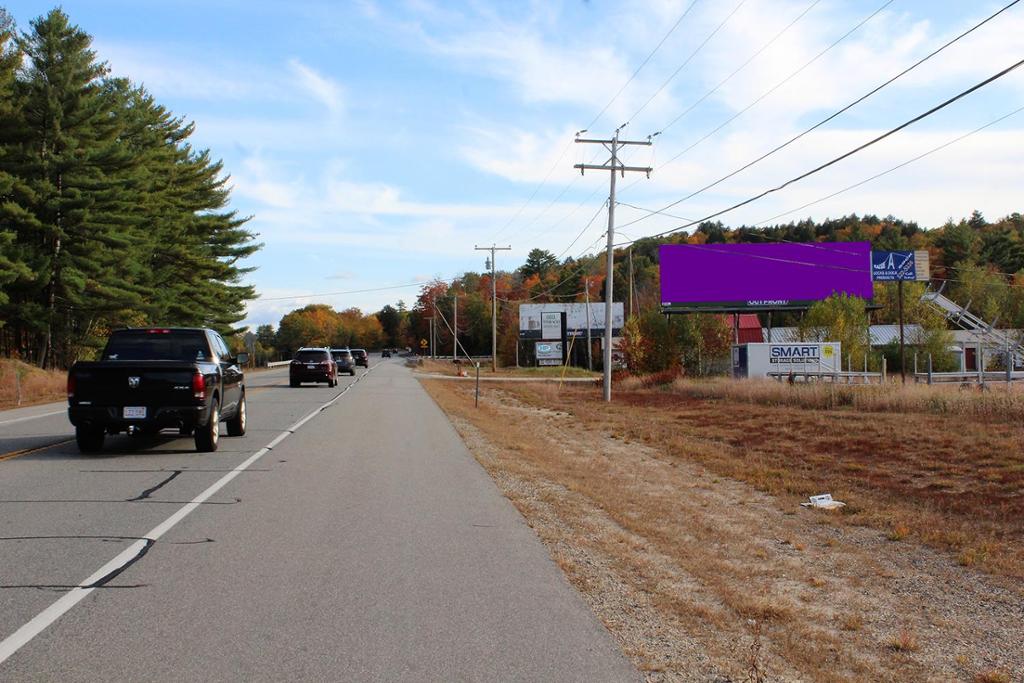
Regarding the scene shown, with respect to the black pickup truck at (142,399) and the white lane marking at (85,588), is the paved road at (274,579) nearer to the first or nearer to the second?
the white lane marking at (85,588)

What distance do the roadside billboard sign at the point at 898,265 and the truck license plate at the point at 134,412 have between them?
45.8 m

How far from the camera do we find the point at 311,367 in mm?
Result: 40969

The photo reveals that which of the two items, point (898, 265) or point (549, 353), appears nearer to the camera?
point (898, 265)

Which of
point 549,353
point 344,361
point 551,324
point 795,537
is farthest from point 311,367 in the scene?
point 551,324

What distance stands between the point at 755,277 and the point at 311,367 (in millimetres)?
32807

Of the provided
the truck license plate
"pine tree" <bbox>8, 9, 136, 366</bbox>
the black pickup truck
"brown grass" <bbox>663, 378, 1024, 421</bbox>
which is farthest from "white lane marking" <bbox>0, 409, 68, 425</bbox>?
"brown grass" <bbox>663, 378, 1024, 421</bbox>

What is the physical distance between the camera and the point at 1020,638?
6648 millimetres

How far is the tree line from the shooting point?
4178cm

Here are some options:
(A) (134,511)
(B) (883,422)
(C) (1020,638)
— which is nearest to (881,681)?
(C) (1020,638)

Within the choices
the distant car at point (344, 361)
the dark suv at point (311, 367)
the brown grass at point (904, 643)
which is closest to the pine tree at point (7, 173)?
the dark suv at point (311, 367)

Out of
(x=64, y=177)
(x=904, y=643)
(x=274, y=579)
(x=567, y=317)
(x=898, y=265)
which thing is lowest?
(x=904, y=643)

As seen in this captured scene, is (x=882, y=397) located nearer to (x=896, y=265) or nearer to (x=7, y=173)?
(x=896, y=265)

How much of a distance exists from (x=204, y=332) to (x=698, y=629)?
39.6 feet

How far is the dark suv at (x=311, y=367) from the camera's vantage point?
40.9 meters
